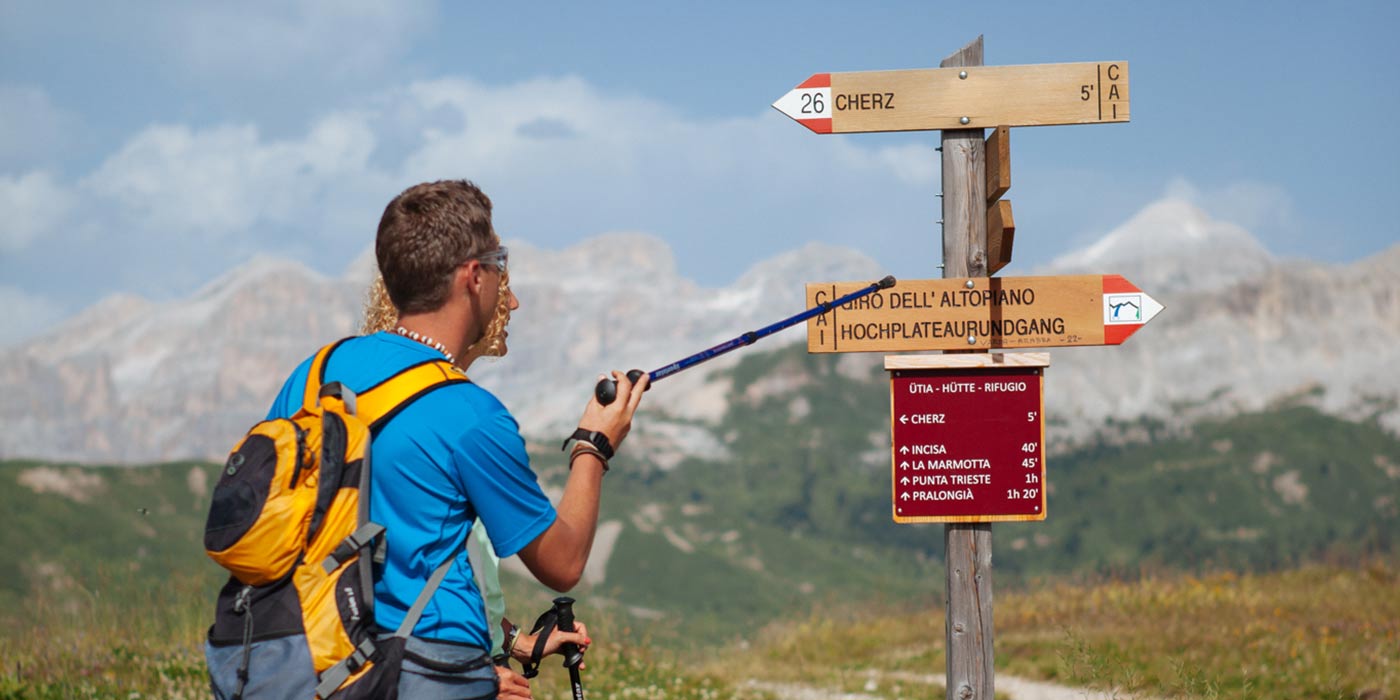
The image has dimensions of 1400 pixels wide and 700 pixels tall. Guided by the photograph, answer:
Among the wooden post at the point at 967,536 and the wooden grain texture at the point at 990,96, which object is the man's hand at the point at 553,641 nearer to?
the wooden post at the point at 967,536

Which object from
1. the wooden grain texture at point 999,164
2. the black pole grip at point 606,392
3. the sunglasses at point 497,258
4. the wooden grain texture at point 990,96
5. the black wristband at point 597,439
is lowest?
the black wristband at point 597,439

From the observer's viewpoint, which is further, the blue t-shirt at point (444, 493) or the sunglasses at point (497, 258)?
the sunglasses at point (497, 258)

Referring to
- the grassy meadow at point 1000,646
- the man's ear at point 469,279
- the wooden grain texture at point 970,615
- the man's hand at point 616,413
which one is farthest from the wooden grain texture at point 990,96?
the man's ear at point 469,279

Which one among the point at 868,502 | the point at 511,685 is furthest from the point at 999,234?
the point at 868,502

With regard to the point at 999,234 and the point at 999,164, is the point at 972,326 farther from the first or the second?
the point at 999,164

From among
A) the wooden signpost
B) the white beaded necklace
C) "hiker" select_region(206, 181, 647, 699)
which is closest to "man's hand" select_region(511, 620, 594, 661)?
"hiker" select_region(206, 181, 647, 699)

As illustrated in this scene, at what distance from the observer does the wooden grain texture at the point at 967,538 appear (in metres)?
5.87

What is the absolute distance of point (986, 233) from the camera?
235 inches

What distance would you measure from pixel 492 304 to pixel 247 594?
928 mm

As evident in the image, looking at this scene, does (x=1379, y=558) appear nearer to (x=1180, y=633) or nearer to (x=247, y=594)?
(x=1180, y=633)

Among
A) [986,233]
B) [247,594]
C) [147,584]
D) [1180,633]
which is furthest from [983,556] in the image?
[147,584]

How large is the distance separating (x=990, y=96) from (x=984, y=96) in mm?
29

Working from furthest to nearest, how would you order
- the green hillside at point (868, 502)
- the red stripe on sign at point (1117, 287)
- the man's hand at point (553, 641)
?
1. the green hillside at point (868, 502)
2. the red stripe on sign at point (1117, 287)
3. the man's hand at point (553, 641)

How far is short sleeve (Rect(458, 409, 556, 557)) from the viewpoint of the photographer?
2.85m
